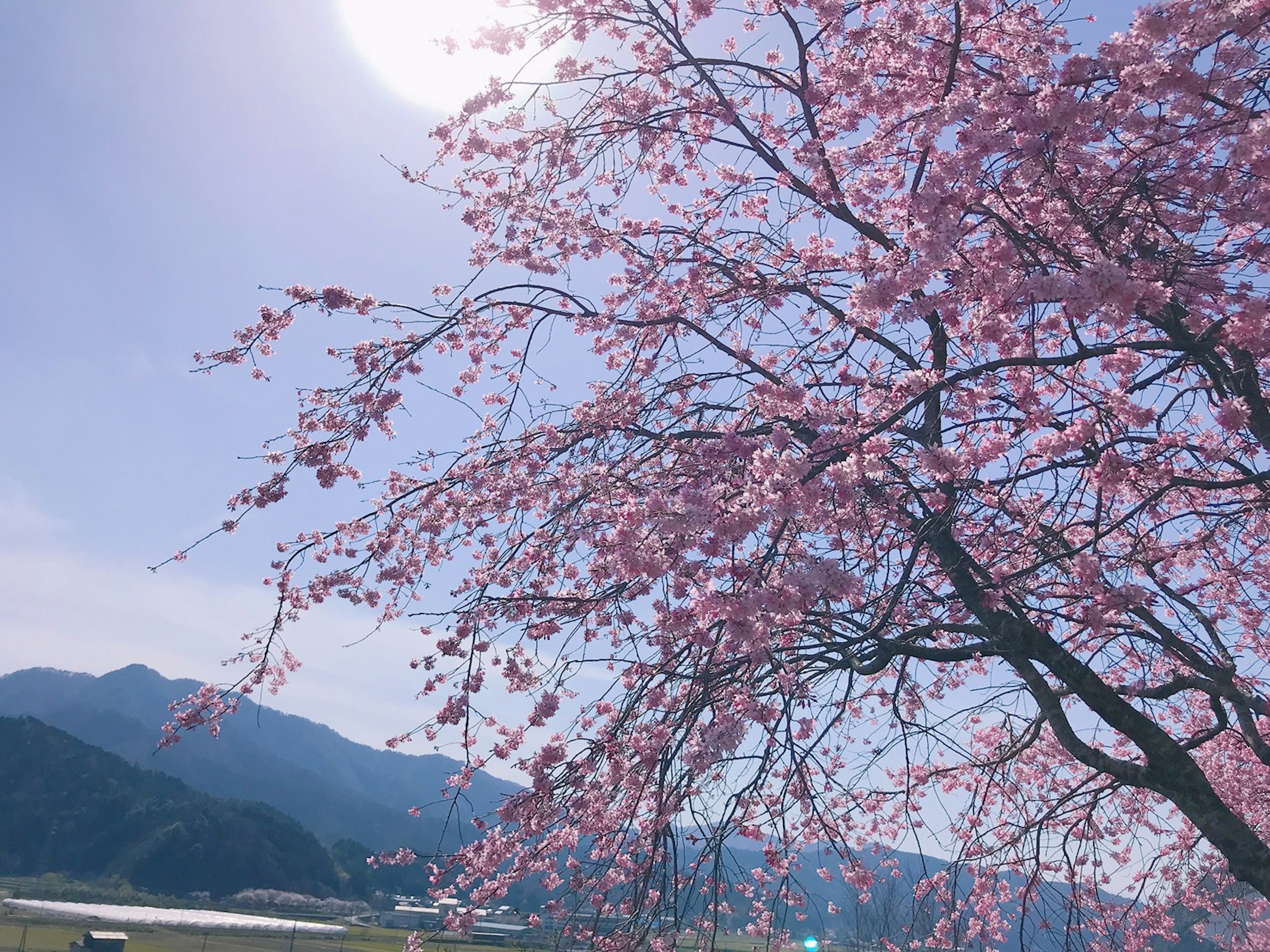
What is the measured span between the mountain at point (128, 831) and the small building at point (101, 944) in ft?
122

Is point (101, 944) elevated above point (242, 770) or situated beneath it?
elevated above

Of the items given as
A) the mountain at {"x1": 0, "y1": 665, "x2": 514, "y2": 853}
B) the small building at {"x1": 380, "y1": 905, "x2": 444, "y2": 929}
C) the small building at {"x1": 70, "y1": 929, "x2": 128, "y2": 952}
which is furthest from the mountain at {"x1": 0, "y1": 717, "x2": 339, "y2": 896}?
the small building at {"x1": 70, "y1": 929, "x2": 128, "y2": 952}

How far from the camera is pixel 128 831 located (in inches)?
2628

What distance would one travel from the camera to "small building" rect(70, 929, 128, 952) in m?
30.2

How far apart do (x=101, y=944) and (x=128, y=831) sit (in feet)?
146

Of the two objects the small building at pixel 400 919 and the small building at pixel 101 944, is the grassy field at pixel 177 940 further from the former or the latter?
the small building at pixel 400 919

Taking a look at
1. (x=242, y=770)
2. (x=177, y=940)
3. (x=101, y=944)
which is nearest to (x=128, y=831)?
(x=177, y=940)

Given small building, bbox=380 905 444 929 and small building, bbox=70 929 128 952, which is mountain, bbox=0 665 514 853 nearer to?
small building, bbox=380 905 444 929

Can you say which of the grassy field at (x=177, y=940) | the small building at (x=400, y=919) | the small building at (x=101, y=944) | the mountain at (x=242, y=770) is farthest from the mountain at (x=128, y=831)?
the small building at (x=101, y=944)

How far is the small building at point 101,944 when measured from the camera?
1187 inches

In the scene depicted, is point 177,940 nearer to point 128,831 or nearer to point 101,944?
point 101,944

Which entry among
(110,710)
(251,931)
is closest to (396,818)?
(110,710)

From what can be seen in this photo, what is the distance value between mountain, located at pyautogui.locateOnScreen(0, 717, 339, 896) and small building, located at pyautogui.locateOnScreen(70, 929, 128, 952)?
37085mm

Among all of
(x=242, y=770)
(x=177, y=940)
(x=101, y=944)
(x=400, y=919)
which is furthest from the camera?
(x=242, y=770)
